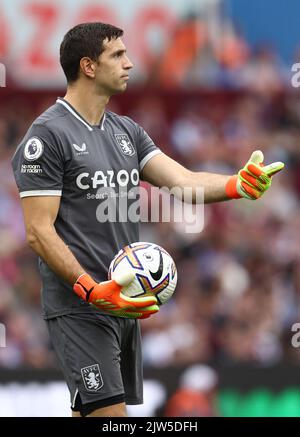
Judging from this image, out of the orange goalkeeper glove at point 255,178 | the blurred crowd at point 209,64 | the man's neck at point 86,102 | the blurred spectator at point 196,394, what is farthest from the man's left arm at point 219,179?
the blurred crowd at point 209,64

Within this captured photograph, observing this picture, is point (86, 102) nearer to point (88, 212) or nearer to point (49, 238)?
point (88, 212)

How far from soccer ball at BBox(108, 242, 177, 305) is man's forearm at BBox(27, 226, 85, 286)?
22 cm

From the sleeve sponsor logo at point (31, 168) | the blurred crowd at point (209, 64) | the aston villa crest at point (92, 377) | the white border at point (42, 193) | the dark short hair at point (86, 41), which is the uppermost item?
the blurred crowd at point (209, 64)

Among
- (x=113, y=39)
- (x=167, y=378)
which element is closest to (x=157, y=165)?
(x=113, y=39)

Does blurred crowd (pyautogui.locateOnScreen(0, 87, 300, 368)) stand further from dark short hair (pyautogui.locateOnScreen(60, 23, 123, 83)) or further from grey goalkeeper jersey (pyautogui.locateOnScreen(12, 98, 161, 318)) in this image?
dark short hair (pyautogui.locateOnScreen(60, 23, 123, 83))

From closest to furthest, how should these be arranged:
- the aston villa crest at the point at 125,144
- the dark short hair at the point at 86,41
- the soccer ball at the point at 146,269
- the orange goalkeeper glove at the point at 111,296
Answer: the orange goalkeeper glove at the point at 111,296, the soccer ball at the point at 146,269, the dark short hair at the point at 86,41, the aston villa crest at the point at 125,144

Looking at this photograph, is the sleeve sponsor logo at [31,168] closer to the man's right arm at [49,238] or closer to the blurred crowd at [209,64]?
the man's right arm at [49,238]

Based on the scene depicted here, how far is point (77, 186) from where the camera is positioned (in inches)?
275

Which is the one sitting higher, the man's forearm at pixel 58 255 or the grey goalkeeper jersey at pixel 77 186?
the grey goalkeeper jersey at pixel 77 186

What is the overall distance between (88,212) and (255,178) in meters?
0.98

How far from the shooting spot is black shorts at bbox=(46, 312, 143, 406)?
690 centimetres

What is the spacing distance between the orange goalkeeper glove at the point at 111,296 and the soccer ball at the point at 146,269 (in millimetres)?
60

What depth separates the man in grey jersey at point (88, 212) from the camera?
22.4ft
